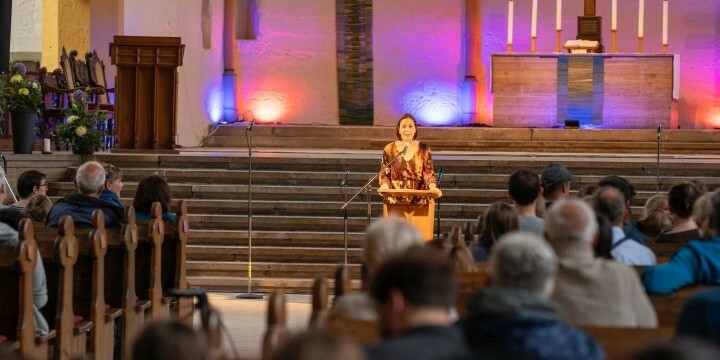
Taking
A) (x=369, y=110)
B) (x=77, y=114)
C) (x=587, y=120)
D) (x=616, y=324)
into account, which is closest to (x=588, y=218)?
(x=616, y=324)

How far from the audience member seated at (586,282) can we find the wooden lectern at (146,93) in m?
9.62

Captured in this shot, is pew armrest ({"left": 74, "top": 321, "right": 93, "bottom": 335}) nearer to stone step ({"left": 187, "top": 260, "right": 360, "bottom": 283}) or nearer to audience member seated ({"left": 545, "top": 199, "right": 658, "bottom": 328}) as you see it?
audience member seated ({"left": 545, "top": 199, "right": 658, "bottom": 328})

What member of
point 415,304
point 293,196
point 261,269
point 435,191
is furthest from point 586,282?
point 293,196

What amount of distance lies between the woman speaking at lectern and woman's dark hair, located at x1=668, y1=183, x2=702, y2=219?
3.48 meters

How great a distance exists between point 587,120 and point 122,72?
5.85 m

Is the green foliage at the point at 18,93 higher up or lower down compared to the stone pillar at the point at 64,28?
lower down

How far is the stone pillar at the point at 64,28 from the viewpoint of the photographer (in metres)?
20.0

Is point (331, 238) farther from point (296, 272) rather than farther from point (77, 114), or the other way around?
point (77, 114)

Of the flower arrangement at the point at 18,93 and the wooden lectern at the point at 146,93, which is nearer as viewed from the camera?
the flower arrangement at the point at 18,93

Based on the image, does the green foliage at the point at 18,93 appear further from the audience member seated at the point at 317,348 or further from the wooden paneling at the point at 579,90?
the audience member seated at the point at 317,348

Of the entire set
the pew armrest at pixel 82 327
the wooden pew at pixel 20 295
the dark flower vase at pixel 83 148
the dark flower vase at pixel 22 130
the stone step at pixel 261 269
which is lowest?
the stone step at pixel 261 269

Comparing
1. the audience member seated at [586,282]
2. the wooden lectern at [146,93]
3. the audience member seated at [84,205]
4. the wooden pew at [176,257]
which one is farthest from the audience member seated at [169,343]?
the wooden lectern at [146,93]

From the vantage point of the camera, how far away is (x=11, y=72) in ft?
44.4

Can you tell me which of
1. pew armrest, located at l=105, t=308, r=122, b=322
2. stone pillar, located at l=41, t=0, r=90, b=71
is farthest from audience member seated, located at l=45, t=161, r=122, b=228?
stone pillar, located at l=41, t=0, r=90, b=71
